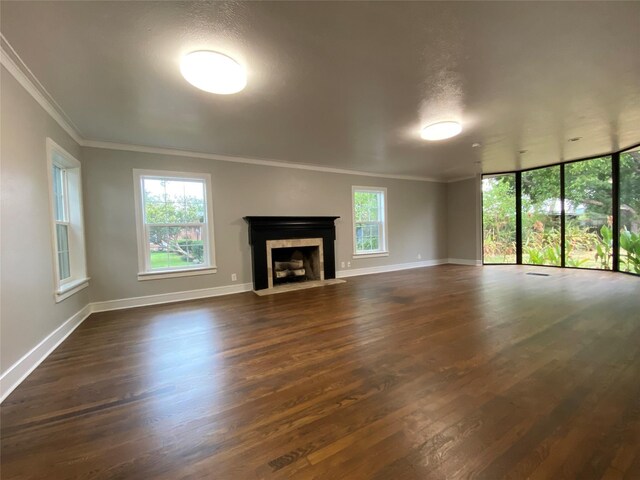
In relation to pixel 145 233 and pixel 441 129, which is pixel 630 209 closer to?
pixel 441 129

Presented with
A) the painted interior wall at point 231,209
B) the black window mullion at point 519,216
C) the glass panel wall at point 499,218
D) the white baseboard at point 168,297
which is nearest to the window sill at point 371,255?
the painted interior wall at point 231,209

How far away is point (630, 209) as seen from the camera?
518 cm

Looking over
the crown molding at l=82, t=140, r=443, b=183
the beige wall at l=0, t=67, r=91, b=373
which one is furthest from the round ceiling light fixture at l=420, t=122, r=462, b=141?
the beige wall at l=0, t=67, r=91, b=373

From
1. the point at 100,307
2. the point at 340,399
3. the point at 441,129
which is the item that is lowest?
the point at 340,399

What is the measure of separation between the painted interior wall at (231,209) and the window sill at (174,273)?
2.8 inches

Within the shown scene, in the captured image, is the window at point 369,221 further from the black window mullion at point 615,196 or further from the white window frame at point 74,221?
the white window frame at point 74,221

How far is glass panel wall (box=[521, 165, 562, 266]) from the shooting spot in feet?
21.1

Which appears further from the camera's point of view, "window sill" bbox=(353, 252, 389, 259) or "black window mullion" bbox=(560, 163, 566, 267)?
"window sill" bbox=(353, 252, 389, 259)

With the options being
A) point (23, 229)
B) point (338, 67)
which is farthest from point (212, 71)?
point (23, 229)

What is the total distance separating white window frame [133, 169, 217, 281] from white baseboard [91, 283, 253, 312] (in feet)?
1.03

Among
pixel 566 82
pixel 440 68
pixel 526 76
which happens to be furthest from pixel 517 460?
pixel 566 82

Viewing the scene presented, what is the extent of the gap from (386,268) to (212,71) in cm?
591

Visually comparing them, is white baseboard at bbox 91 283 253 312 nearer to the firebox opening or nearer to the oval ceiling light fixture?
the firebox opening

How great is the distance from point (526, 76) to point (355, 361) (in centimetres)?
307
